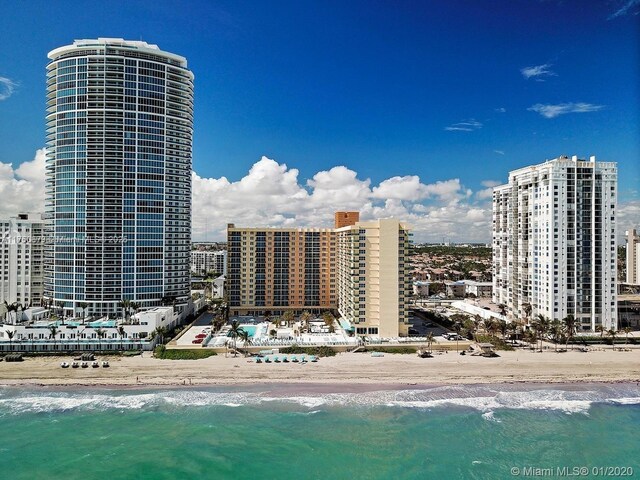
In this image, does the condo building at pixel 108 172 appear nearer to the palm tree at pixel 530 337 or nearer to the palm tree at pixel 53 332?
the palm tree at pixel 53 332

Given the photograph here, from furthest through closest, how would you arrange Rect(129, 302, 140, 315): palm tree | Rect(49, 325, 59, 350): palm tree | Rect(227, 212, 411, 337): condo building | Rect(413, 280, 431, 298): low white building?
Rect(413, 280, 431, 298): low white building
Rect(227, 212, 411, 337): condo building
Rect(129, 302, 140, 315): palm tree
Rect(49, 325, 59, 350): palm tree

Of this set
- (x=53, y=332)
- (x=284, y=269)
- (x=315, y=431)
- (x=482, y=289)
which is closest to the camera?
(x=315, y=431)

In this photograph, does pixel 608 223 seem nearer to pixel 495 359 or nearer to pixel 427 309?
pixel 495 359

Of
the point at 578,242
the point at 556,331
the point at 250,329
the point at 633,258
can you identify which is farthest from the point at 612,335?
the point at 633,258

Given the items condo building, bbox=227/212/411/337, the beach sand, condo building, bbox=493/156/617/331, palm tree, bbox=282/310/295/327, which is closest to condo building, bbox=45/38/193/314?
condo building, bbox=227/212/411/337

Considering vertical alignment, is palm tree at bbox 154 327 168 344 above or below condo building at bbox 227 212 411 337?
below

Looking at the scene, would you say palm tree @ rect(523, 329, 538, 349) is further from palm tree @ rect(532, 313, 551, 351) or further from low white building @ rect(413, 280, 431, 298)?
low white building @ rect(413, 280, 431, 298)

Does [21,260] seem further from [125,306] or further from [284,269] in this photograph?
[284,269]
